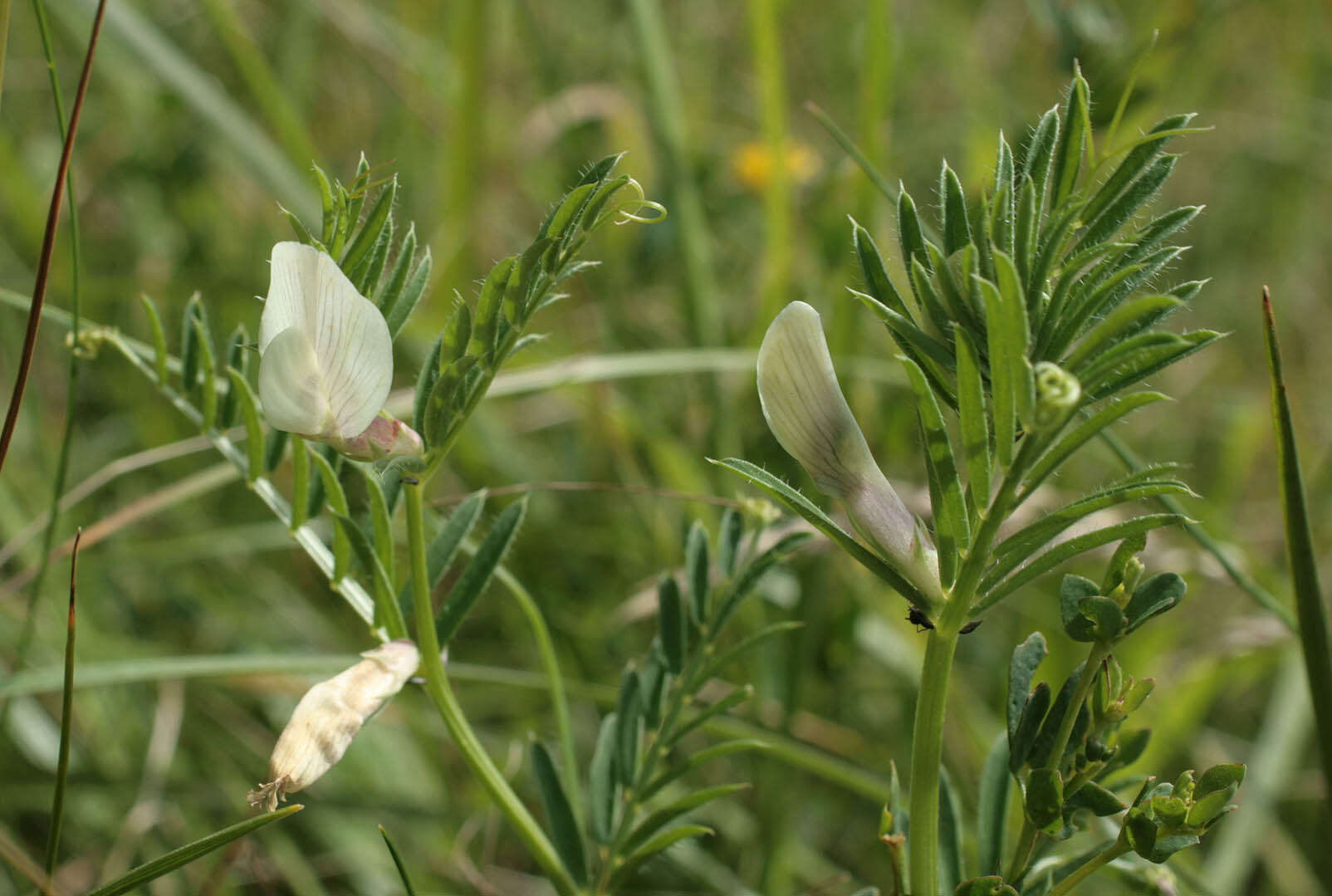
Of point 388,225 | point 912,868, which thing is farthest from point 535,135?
point 912,868

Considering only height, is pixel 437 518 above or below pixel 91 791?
above

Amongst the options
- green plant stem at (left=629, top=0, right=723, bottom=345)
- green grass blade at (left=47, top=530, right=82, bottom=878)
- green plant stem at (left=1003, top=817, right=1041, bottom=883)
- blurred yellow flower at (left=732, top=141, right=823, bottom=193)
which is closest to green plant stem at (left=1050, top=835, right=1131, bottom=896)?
green plant stem at (left=1003, top=817, right=1041, bottom=883)

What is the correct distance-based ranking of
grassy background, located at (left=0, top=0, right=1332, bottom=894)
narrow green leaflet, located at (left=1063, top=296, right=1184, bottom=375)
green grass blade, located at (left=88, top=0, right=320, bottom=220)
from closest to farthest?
narrow green leaflet, located at (left=1063, top=296, right=1184, bottom=375)
grassy background, located at (left=0, top=0, right=1332, bottom=894)
green grass blade, located at (left=88, top=0, right=320, bottom=220)

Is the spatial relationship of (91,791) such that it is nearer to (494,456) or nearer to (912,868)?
(494,456)

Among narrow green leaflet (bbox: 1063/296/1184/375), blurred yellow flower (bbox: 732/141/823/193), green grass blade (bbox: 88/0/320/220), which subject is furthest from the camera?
blurred yellow flower (bbox: 732/141/823/193)

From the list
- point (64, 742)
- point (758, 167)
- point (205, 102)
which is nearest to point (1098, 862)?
point (64, 742)

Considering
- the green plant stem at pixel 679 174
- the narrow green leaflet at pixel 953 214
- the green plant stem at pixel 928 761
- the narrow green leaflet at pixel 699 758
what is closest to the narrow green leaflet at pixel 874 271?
the narrow green leaflet at pixel 953 214

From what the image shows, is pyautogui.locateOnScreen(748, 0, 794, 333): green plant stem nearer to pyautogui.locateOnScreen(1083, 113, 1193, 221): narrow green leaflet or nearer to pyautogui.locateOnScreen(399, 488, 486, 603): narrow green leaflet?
pyautogui.locateOnScreen(399, 488, 486, 603): narrow green leaflet
